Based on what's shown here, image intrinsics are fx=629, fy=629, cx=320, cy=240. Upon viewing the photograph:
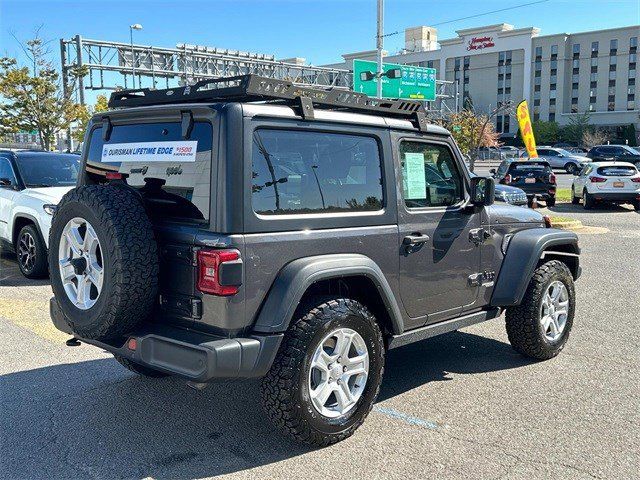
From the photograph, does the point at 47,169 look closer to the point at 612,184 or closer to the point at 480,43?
the point at 612,184

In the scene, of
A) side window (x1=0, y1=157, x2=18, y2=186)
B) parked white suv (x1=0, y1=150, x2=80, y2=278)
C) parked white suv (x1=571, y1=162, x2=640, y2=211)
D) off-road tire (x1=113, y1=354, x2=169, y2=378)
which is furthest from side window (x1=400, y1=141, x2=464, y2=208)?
parked white suv (x1=571, y1=162, x2=640, y2=211)

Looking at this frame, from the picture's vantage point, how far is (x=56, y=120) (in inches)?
1032

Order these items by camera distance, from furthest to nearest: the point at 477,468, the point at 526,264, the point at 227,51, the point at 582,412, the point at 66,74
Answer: the point at 227,51, the point at 66,74, the point at 526,264, the point at 582,412, the point at 477,468

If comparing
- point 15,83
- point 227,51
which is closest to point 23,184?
point 15,83

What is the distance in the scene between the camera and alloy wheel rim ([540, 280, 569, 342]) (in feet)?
17.6

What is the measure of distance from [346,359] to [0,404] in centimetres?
251

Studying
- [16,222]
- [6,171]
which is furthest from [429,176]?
[6,171]

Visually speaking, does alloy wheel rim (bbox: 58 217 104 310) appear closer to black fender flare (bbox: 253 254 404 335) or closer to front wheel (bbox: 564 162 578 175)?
black fender flare (bbox: 253 254 404 335)

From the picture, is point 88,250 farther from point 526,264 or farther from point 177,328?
point 526,264

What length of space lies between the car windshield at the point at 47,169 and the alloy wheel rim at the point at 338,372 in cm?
681

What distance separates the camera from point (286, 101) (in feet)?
12.5

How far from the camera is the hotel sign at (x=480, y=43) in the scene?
324 feet

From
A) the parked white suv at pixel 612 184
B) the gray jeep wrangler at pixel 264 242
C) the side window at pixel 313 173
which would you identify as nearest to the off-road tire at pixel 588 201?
the parked white suv at pixel 612 184

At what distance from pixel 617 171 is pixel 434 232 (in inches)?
636
